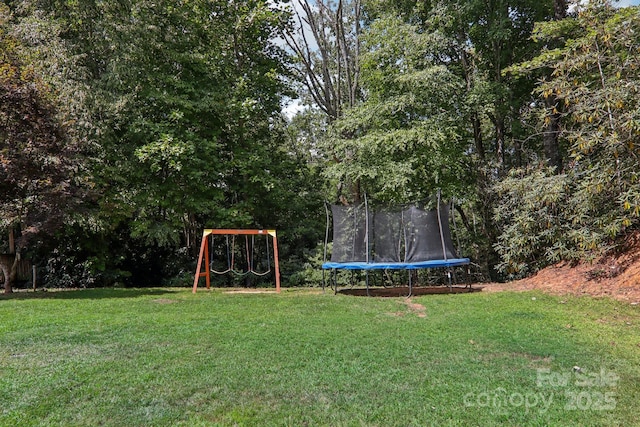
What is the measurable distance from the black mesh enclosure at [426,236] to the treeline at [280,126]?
A: 1.52 meters

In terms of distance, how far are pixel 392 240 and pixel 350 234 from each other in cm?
93

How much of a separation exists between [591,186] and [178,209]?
9.86 meters

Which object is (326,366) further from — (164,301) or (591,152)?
(591,152)

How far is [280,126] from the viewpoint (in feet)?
49.4

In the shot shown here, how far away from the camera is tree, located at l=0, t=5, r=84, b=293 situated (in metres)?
8.07

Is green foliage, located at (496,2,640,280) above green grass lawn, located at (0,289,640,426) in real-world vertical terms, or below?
above

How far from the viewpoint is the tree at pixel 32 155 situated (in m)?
8.07

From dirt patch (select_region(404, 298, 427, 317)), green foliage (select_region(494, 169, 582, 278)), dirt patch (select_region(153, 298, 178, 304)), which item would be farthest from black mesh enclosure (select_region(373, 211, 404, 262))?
dirt patch (select_region(153, 298, 178, 304))

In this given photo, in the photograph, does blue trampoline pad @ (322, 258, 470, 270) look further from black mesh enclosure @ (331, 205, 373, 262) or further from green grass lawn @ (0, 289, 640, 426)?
green grass lawn @ (0, 289, 640, 426)

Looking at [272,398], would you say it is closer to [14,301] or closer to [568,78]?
[14,301]

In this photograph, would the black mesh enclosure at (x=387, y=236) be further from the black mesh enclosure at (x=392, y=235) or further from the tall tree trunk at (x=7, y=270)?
the tall tree trunk at (x=7, y=270)

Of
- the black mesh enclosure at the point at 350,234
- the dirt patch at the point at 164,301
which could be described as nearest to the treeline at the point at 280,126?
the black mesh enclosure at the point at 350,234

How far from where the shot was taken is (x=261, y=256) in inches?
563

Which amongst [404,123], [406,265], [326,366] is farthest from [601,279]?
[404,123]
